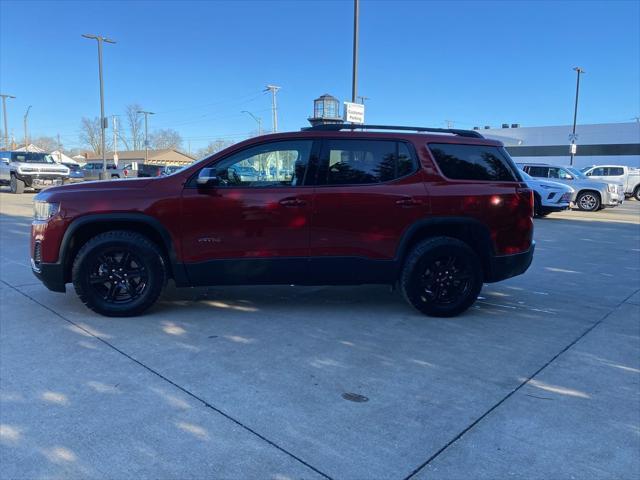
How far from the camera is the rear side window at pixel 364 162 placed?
4.83 m

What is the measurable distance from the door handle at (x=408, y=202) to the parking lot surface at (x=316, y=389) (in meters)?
1.12

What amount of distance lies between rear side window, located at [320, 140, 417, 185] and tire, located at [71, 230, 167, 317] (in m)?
1.78

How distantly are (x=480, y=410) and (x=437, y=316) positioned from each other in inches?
74.3

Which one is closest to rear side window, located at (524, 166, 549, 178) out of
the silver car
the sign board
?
the silver car

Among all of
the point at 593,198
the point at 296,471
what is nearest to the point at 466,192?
the point at 296,471

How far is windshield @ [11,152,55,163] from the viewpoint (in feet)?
76.6

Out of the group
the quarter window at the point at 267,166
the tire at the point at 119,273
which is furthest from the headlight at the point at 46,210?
the quarter window at the point at 267,166

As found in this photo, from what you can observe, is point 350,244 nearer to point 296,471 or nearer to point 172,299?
point 172,299

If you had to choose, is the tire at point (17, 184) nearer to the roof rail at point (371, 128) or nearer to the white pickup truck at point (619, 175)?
the roof rail at point (371, 128)

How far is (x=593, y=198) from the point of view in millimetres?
19000

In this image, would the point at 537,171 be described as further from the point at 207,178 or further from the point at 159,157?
the point at 159,157

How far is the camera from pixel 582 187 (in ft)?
62.1

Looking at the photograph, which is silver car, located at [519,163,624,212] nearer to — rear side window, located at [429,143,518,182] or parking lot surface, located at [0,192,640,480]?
parking lot surface, located at [0,192,640,480]

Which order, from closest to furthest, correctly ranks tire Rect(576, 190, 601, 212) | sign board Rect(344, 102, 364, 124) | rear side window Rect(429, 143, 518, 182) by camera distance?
rear side window Rect(429, 143, 518, 182)
sign board Rect(344, 102, 364, 124)
tire Rect(576, 190, 601, 212)
